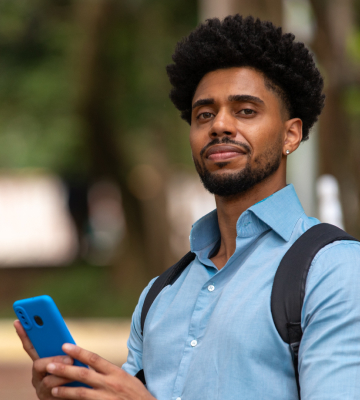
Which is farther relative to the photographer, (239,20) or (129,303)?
(129,303)

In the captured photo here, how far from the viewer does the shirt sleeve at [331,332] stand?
1697 millimetres

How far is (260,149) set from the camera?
227cm

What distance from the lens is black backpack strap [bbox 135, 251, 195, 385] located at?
230 cm

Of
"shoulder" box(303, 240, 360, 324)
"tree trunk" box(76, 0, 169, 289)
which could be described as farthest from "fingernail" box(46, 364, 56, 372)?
"tree trunk" box(76, 0, 169, 289)

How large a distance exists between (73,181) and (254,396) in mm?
15297

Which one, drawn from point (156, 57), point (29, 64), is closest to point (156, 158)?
point (156, 57)

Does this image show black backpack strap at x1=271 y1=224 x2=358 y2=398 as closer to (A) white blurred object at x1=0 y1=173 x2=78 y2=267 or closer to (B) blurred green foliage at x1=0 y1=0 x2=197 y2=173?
(B) blurred green foliage at x1=0 y1=0 x2=197 y2=173

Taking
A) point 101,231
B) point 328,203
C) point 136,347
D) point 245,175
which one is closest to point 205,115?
point 245,175

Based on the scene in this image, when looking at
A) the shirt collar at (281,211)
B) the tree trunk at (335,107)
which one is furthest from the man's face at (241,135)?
the tree trunk at (335,107)

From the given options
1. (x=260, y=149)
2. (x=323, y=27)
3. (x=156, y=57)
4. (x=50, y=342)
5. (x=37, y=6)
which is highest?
(x=37, y=6)

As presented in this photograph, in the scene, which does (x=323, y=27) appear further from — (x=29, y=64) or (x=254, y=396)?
(x=29, y=64)

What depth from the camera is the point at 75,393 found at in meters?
1.94

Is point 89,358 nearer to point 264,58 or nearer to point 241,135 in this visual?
point 241,135

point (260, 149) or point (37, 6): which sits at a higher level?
point (37, 6)
